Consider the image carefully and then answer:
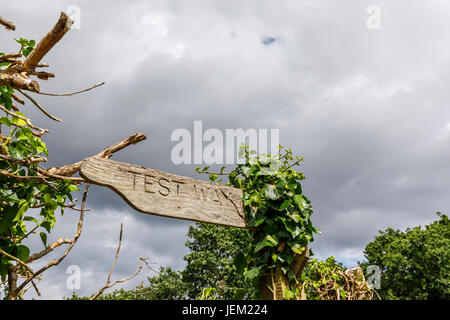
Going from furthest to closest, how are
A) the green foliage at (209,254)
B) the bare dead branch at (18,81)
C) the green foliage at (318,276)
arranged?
the green foliage at (209,254) < the green foliage at (318,276) < the bare dead branch at (18,81)

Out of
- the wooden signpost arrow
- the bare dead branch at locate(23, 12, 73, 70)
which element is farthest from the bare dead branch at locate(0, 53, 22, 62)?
the wooden signpost arrow

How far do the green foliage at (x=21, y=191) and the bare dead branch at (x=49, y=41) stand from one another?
27cm

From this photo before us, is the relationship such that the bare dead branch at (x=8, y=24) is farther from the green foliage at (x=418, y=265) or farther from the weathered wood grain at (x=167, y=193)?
the green foliage at (x=418, y=265)

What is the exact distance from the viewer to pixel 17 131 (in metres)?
2.18

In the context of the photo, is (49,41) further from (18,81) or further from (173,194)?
(173,194)

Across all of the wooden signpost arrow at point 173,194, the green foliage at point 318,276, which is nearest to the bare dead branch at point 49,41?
the wooden signpost arrow at point 173,194

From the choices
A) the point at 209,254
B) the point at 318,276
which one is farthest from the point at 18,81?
the point at 209,254

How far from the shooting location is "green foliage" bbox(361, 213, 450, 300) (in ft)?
68.2

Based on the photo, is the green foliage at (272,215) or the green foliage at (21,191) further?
the green foliage at (272,215)

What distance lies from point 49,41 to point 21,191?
903 millimetres

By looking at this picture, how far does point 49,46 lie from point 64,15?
6.9 inches

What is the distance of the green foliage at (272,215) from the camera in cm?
362
